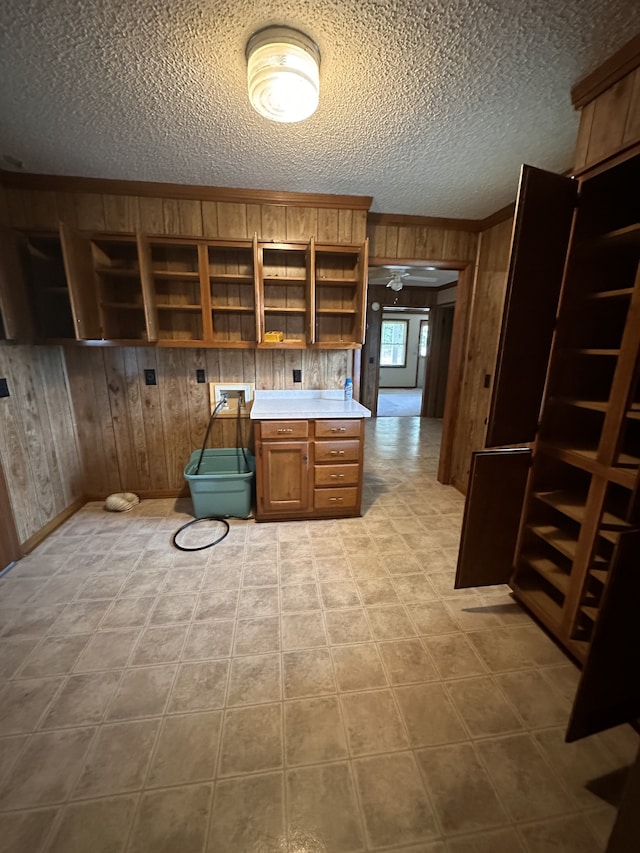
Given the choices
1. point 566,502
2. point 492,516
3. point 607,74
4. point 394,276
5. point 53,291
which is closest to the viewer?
point 607,74

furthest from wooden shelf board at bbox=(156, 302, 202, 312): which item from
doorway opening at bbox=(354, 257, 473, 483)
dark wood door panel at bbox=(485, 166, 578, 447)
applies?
doorway opening at bbox=(354, 257, 473, 483)

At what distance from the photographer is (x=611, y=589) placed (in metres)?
1.01

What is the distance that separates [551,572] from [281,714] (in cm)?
142

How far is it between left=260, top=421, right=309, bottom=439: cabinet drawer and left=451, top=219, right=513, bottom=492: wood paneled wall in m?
1.47

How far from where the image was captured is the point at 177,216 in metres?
2.50

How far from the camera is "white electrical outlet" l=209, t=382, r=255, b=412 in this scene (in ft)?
9.60

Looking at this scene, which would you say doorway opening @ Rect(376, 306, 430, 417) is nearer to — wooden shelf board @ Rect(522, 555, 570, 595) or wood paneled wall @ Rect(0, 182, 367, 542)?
wood paneled wall @ Rect(0, 182, 367, 542)

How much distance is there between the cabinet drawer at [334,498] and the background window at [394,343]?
7607 mm

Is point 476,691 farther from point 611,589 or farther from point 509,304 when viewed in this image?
point 509,304

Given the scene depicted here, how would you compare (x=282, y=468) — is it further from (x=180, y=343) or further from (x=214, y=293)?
(x=214, y=293)

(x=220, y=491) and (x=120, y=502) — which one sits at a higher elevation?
(x=220, y=491)

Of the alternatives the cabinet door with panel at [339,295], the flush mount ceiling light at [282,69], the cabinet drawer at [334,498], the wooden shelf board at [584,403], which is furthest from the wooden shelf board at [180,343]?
A: the wooden shelf board at [584,403]

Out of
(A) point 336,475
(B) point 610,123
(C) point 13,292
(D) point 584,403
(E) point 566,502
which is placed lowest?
(A) point 336,475

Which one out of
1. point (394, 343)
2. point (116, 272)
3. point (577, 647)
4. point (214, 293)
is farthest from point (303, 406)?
point (394, 343)
